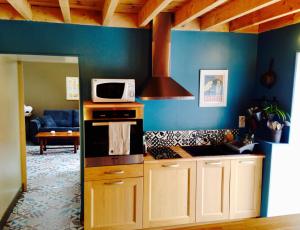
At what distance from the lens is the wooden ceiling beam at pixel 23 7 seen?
7.66ft

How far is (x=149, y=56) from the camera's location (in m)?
3.36

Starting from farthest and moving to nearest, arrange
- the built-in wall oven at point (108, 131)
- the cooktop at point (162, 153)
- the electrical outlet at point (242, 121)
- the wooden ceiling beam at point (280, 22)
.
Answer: the electrical outlet at point (242, 121), the cooktop at point (162, 153), the wooden ceiling beam at point (280, 22), the built-in wall oven at point (108, 131)

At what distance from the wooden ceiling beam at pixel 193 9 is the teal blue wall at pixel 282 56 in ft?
4.07

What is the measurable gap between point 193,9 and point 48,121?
6.04 meters

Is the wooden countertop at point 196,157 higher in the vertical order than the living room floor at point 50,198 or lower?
higher

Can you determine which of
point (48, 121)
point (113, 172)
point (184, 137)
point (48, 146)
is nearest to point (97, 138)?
point (113, 172)

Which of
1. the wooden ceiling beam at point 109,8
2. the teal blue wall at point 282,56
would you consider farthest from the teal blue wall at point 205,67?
the wooden ceiling beam at point 109,8

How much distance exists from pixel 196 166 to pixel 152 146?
66 cm

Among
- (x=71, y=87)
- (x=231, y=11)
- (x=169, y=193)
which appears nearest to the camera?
(x=231, y=11)

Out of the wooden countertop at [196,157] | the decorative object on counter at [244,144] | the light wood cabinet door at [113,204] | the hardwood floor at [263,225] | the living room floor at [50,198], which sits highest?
the decorative object on counter at [244,144]

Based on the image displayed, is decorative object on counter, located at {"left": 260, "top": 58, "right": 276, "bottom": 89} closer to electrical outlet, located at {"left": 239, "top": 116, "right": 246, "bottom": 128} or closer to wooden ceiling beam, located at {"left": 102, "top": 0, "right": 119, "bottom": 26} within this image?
electrical outlet, located at {"left": 239, "top": 116, "right": 246, "bottom": 128}

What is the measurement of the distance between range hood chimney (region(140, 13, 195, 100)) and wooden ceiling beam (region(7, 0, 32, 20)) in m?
→ 1.30

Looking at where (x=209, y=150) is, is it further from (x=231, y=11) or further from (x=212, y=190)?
(x=231, y=11)

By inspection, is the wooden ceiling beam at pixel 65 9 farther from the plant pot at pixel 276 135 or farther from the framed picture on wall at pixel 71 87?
the framed picture on wall at pixel 71 87
